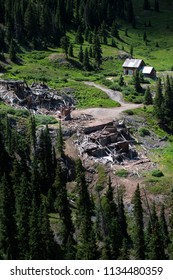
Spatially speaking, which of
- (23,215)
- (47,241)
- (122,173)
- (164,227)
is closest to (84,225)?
(47,241)

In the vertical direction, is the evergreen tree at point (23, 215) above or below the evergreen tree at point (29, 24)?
below

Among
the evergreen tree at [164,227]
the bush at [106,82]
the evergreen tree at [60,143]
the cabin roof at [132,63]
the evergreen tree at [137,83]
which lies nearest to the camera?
the evergreen tree at [164,227]

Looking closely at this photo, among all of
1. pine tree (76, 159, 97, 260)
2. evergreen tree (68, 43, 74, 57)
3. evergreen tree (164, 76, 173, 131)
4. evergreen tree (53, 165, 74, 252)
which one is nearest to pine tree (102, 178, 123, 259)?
pine tree (76, 159, 97, 260)

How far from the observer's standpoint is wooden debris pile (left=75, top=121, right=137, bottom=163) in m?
101

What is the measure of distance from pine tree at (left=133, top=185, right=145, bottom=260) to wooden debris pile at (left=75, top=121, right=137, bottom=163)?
17.9 m

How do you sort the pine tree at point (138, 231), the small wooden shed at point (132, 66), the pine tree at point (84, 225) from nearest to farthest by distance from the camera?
1. the pine tree at point (84, 225)
2. the pine tree at point (138, 231)
3. the small wooden shed at point (132, 66)

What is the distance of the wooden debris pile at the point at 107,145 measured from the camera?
3959 inches

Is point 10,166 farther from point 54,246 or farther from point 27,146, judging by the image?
point 54,246

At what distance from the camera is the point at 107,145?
337ft

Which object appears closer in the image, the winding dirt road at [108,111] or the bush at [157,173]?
the bush at [157,173]

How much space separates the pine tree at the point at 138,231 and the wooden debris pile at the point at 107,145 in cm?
1786

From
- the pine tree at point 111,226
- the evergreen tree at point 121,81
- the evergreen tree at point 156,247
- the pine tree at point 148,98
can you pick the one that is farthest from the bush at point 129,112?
the evergreen tree at point 156,247

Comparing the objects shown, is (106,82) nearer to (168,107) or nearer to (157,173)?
(168,107)

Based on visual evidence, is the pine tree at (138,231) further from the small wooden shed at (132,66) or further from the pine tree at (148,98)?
the small wooden shed at (132,66)
